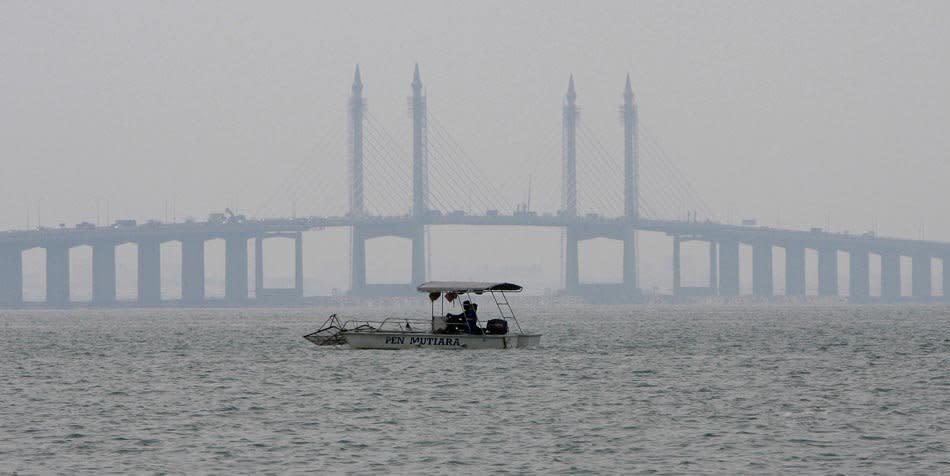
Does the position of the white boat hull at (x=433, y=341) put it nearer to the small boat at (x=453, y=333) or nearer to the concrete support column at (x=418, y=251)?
the small boat at (x=453, y=333)

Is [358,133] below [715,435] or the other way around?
the other way around

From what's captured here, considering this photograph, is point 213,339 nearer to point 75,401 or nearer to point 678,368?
point 678,368

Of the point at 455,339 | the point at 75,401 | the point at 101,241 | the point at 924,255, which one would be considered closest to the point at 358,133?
the point at 101,241

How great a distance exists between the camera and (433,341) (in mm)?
56062

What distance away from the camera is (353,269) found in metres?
193

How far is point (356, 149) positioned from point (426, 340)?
424ft

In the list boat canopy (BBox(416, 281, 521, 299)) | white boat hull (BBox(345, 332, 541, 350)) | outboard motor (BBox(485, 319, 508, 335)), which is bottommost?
white boat hull (BBox(345, 332, 541, 350))

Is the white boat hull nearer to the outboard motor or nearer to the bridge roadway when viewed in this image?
the outboard motor

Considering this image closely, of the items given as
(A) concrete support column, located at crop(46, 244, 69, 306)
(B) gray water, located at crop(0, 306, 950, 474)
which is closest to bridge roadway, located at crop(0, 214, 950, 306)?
(A) concrete support column, located at crop(46, 244, 69, 306)

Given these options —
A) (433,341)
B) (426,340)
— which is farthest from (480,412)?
(426,340)

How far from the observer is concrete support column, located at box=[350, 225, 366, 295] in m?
184

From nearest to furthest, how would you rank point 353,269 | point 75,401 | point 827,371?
point 75,401 < point 827,371 < point 353,269

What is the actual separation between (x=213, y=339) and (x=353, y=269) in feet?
374

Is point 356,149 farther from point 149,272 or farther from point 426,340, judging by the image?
point 426,340
